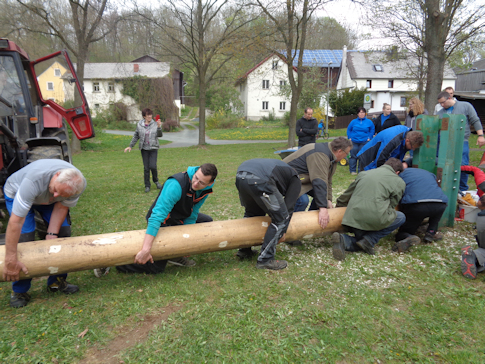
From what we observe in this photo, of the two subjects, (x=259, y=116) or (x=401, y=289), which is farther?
(x=259, y=116)

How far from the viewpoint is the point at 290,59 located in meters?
15.2

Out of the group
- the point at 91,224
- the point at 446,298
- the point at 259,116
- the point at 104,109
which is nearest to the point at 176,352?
the point at 446,298

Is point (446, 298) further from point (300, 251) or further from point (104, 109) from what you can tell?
point (104, 109)

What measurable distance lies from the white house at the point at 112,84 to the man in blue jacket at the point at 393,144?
3259 centimetres

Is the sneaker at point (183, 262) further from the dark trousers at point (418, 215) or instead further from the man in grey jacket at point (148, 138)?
the man in grey jacket at point (148, 138)

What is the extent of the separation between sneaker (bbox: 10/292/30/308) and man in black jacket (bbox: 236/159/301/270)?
230 centimetres

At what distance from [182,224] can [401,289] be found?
2.39 meters

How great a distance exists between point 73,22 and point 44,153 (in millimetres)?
13850

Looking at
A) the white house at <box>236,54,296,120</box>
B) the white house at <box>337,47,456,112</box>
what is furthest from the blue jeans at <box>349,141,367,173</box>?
the white house at <box>337,47,456,112</box>

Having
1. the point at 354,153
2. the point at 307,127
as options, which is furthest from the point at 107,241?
the point at 354,153

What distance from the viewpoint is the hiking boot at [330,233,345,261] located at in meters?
3.97

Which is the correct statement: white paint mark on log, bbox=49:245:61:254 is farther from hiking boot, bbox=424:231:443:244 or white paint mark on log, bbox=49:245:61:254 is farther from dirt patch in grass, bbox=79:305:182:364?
hiking boot, bbox=424:231:443:244

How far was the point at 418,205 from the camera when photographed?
4.20m

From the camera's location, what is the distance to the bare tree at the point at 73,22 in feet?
48.5
